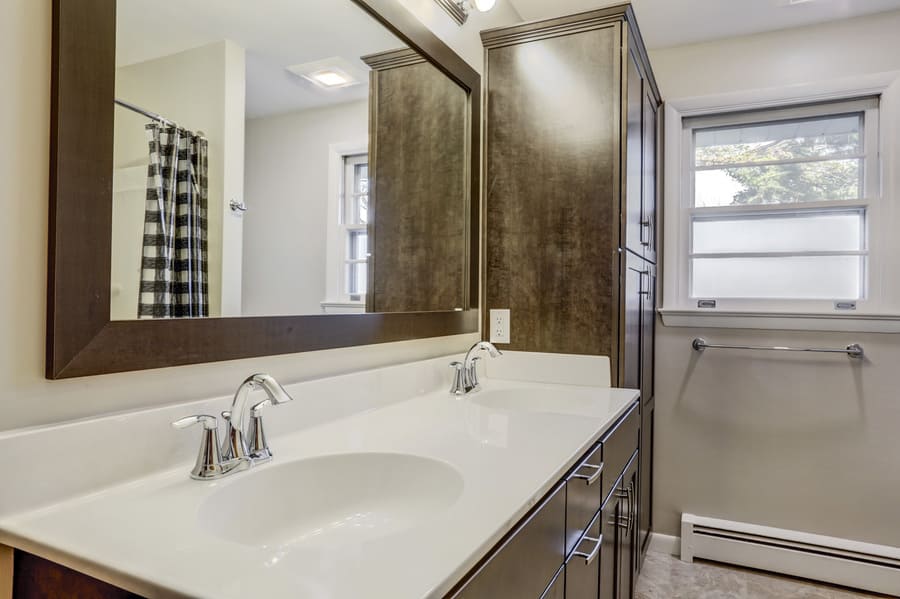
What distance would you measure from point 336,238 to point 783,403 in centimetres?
208

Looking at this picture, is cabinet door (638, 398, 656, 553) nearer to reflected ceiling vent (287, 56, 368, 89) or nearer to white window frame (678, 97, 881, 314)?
white window frame (678, 97, 881, 314)

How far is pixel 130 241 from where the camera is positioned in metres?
0.80

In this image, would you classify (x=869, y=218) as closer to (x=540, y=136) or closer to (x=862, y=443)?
(x=862, y=443)

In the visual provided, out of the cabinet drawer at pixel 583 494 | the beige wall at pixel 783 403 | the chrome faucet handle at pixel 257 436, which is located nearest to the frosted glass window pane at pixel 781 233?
the beige wall at pixel 783 403

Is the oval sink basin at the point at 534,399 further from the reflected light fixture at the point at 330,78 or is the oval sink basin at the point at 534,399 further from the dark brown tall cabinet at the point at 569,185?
the reflected light fixture at the point at 330,78

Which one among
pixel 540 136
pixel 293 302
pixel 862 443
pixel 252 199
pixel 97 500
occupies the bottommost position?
pixel 862 443

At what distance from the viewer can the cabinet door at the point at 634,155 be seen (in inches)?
69.8

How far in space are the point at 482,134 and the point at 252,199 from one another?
1.13 metres

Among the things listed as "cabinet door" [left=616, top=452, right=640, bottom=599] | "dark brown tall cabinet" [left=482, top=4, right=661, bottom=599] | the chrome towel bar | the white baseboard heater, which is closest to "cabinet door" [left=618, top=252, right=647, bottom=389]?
"dark brown tall cabinet" [left=482, top=4, right=661, bottom=599]

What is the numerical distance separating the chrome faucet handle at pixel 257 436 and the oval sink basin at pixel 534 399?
31.1 inches

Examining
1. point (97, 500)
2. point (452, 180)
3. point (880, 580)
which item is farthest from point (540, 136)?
point (880, 580)

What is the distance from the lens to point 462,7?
68.9 inches

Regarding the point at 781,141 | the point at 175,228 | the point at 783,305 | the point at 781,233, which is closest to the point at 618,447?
the point at 175,228

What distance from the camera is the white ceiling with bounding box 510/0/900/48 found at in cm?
Result: 212
